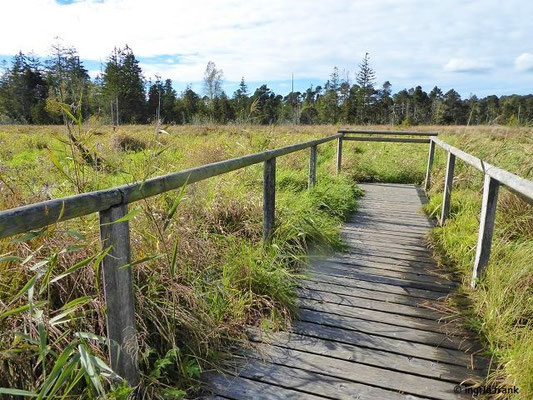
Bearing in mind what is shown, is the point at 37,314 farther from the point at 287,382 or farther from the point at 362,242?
the point at 362,242

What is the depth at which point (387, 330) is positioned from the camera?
2584 millimetres

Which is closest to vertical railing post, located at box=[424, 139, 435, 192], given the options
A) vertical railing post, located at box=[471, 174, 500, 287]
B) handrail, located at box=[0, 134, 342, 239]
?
vertical railing post, located at box=[471, 174, 500, 287]

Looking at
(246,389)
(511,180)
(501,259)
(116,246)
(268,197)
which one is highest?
(511,180)

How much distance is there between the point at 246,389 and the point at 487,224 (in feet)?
7.48

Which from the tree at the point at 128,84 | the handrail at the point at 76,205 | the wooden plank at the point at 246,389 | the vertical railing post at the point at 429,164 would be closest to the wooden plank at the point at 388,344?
the wooden plank at the point at 246,389

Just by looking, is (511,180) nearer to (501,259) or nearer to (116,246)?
(501,259)

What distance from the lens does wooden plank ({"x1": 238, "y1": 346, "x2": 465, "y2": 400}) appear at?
1.96 m

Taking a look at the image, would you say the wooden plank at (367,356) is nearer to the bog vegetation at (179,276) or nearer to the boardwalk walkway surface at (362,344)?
the boardwalk walkway surface at (362,344)

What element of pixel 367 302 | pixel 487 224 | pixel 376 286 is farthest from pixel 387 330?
pixel 487 224

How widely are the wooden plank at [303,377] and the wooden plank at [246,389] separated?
3cm

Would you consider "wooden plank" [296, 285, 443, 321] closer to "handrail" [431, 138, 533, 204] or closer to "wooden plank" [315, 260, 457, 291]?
"wooden plank" [315, 260, 457, 291]

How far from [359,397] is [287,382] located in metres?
0.39

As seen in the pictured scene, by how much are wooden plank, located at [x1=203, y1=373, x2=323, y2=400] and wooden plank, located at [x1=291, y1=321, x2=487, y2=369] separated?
58cm

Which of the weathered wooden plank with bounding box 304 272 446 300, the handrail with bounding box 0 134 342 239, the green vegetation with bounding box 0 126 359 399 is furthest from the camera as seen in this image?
the weathered wooden plank with bounding box 304 272 446 300
